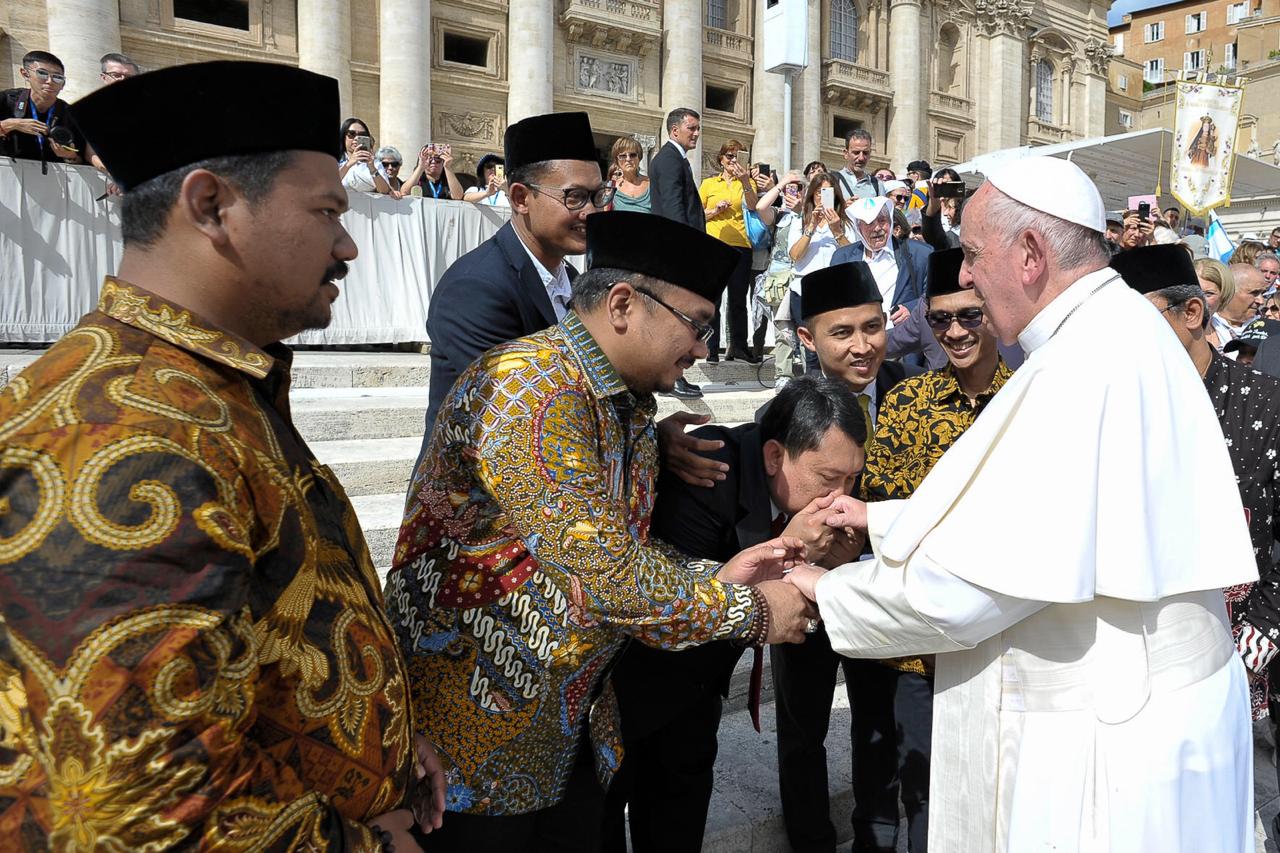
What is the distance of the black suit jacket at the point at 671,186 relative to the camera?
7.11 m

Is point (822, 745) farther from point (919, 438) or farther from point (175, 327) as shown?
point (175, 327)

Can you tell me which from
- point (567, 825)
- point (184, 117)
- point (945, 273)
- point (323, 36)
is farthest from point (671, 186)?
point (323, 36)

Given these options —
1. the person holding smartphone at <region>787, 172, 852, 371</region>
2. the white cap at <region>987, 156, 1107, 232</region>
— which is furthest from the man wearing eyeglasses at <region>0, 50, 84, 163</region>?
the white cap at <region>987, 156, 1107, 232</region>

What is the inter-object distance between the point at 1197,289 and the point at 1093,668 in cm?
217

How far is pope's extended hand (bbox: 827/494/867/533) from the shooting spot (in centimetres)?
238

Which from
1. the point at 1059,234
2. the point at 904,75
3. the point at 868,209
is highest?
the point at 904,75

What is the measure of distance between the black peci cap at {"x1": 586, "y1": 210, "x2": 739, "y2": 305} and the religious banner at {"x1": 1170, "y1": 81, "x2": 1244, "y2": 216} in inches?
714

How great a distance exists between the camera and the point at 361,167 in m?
8.79

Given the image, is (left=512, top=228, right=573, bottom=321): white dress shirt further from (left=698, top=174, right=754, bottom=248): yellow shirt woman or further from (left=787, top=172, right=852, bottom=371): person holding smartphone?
(left=698, top=174, right=754, bottom=248): yellow shirt woman

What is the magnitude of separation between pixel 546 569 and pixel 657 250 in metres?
0.76

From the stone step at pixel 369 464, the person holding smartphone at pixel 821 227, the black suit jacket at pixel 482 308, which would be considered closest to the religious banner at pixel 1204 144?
the person holding smartphone at pixel 821 227

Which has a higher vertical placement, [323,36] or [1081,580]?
[323,36]

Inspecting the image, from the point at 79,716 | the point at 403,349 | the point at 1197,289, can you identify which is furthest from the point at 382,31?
the point at 79,716

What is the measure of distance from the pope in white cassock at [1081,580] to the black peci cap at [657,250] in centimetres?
70
